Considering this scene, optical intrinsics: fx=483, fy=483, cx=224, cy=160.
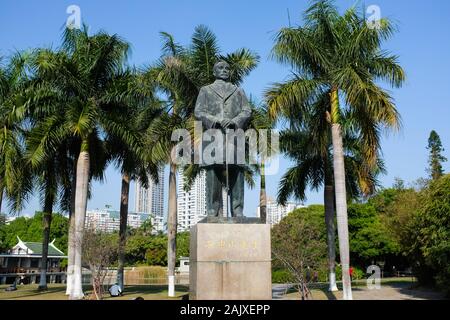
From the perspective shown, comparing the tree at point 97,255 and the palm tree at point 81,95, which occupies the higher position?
the palm tree at point 81,95

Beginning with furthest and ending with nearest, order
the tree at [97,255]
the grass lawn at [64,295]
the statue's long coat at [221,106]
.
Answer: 1. the tree at [97,255]
2. the grass lawn at [64,295]
3. the statue's long coat at [221,106]

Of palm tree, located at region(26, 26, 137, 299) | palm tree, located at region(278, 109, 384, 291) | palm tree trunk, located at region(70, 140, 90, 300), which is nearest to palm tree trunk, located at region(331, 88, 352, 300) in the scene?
palm tree, located at region(278, 109, 384, 291)

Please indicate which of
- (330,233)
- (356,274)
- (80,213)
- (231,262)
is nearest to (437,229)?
(330,233)

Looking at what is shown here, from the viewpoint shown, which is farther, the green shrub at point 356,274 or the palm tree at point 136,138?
the green shrub at point 356,274

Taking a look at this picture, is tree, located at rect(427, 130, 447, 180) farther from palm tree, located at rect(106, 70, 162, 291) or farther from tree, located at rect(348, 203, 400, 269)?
palm tree, located at rect(106, 70, 162, 291)

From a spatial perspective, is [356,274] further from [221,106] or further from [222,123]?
[222,123]

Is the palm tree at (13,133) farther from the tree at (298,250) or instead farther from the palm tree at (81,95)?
the tree at (298,250)

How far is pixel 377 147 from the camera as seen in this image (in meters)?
17.0

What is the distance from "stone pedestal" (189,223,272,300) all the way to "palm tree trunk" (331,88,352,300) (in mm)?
9818

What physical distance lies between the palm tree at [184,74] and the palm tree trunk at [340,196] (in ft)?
16.2

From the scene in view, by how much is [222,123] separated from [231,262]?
235cm

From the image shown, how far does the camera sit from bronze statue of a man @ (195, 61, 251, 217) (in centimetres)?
815

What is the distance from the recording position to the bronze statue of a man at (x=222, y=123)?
8148 mm

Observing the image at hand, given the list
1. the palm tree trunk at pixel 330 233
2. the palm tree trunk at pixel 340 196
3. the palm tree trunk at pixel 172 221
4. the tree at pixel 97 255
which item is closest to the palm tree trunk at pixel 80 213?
the tree at pixel 97 255
